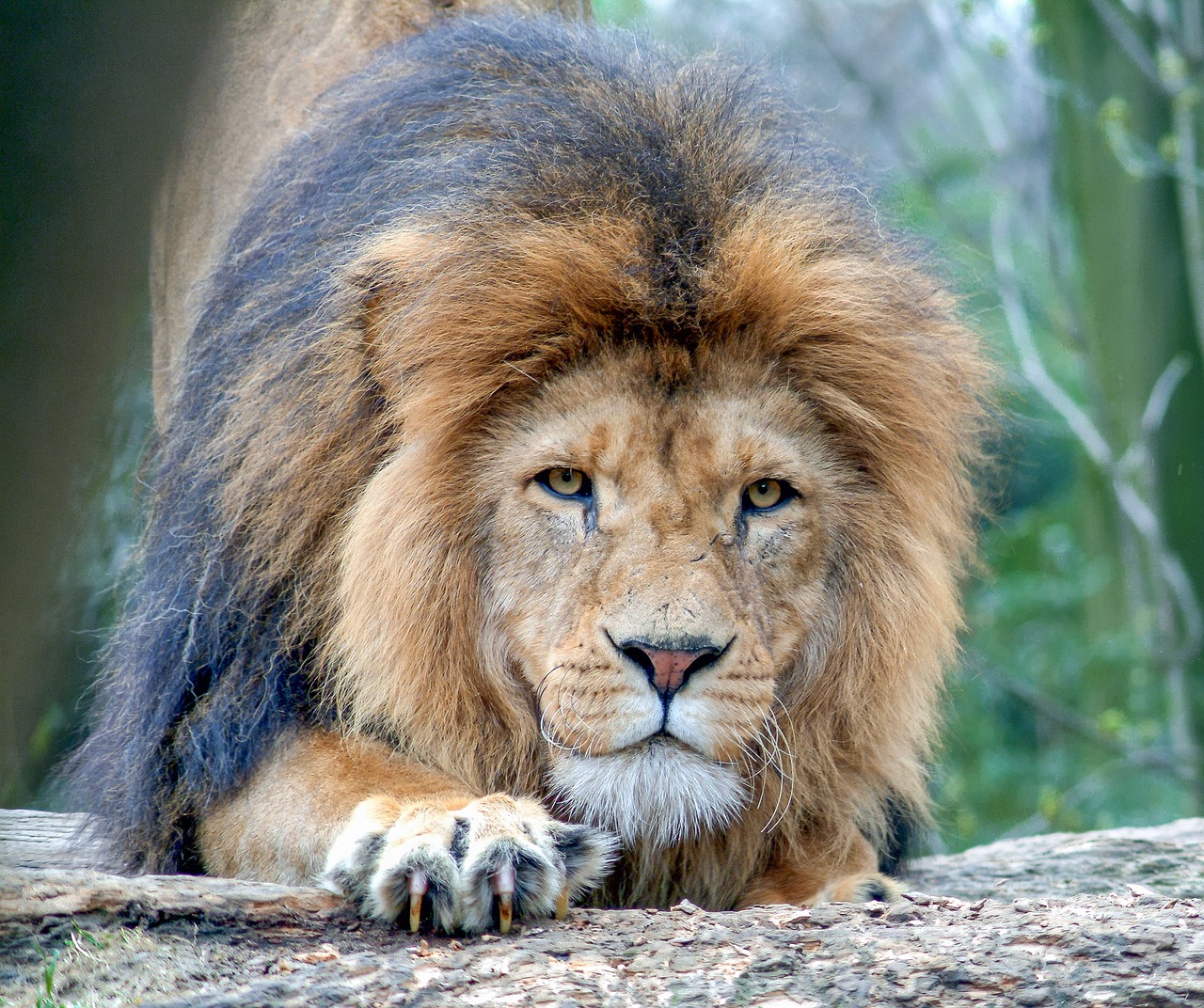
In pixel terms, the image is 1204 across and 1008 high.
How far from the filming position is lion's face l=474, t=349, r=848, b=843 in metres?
2.64

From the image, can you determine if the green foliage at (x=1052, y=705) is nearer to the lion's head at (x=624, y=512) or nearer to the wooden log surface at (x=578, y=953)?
the lion's head at (x=624, y=512)

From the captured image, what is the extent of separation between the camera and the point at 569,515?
9.29ft

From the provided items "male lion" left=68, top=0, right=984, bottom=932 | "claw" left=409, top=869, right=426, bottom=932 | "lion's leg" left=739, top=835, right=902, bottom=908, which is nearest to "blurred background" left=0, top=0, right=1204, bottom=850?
"male lion" left=68, top=0, right=984, bottom=932

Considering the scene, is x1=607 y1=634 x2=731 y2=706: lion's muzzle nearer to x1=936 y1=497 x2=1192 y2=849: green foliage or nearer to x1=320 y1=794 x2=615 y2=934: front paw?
x1=320 y1=794 x2=615 y2=934: front paw

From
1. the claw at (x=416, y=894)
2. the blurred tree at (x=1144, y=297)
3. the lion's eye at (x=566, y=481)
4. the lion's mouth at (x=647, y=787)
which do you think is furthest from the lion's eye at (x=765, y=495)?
Answer: the blurred tree at (x=1144, y=297)

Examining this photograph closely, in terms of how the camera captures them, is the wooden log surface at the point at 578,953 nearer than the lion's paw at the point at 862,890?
Yes

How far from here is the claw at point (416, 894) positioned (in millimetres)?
2270

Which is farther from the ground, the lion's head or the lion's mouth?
the lion's head

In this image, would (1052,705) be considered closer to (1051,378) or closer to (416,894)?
(1051,378)

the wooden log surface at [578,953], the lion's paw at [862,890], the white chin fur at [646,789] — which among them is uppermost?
the white chin fur at [646,789]

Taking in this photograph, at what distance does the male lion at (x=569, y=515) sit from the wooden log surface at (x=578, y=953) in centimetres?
30

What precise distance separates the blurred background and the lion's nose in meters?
1.02

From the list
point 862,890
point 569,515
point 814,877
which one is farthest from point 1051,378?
point 569,515

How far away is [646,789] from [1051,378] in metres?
7.79
